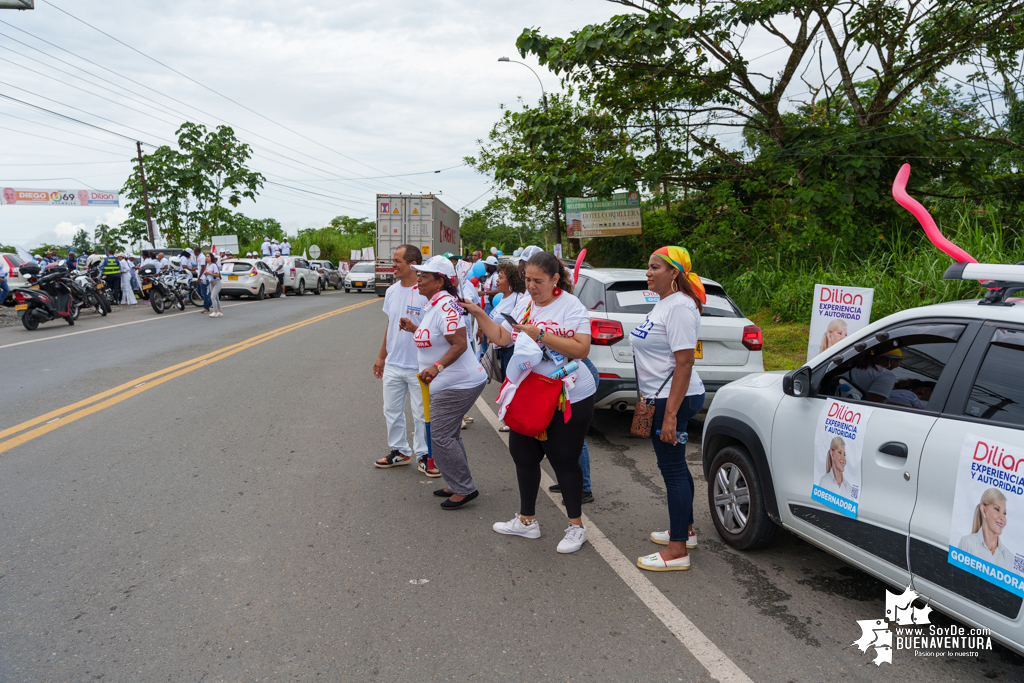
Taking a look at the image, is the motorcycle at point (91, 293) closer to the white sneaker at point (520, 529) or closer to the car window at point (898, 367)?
the white sneaker at point (520, 529)

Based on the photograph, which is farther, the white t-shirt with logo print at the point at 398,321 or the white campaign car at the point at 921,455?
the white t-shirt with logo print at the point at 398,321

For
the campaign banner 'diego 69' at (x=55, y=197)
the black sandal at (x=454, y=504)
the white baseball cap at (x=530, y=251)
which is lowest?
the black sandal at (x=454, y=504)

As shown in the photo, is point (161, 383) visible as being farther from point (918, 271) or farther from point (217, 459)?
point (918, 271)

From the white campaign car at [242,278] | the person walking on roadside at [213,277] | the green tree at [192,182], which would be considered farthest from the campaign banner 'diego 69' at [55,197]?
the person walking on roadside at [213,277]

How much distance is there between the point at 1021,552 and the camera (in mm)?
2373

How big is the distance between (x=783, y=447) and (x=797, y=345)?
8.13 metres

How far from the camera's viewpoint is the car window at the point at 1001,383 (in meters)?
2.57

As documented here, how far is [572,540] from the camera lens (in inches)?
163

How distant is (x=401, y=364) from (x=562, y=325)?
209cm

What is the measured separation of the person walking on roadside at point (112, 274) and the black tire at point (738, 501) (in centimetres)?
2132

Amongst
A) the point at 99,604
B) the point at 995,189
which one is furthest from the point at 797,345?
the point at 99,604

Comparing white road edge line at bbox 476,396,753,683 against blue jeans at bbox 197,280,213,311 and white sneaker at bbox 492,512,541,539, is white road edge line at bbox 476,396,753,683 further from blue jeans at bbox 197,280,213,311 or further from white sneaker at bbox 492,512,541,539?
blue jeans at bbox 197,280,213,311

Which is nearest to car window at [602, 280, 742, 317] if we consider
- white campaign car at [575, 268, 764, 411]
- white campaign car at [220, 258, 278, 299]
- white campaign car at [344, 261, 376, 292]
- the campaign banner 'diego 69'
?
white campaign car at [575, 268, 764, 411]

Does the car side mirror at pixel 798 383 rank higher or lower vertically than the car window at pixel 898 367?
lower
